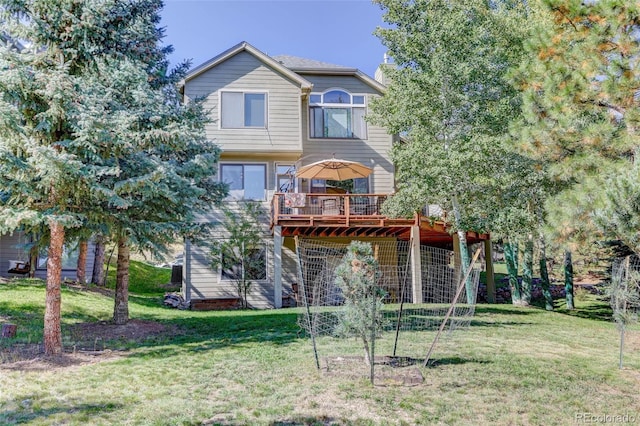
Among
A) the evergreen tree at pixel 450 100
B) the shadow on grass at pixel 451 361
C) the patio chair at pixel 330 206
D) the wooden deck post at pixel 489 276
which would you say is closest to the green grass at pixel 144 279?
the patio chair at pixel 330 206

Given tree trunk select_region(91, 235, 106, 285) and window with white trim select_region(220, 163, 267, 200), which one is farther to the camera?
tree trunk select_region(91, 235, 106, 285)

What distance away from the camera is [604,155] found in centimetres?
727

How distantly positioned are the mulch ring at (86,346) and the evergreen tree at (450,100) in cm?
710

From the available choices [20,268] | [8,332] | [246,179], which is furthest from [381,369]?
[20,268]

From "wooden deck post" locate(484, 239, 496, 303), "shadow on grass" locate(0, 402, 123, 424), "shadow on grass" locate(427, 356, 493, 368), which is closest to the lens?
"shadow on grass" locate(0, 402, 123, 424)

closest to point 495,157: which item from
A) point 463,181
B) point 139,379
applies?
point 463,181

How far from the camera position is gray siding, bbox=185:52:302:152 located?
48.1 ft

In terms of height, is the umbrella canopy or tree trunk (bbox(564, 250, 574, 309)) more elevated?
the umbrella canopy

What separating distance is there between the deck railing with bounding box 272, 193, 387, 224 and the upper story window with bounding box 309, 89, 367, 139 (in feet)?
8.27

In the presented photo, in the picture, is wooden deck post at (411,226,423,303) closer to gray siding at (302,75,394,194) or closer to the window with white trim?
gray siding at (302,75,394,194)

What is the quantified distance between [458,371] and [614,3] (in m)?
6.14

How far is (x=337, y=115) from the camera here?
15750mm

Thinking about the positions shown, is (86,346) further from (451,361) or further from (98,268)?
(98,268)

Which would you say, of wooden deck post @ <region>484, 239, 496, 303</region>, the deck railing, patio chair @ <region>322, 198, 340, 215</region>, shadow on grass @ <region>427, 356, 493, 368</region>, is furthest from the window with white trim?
shadow on grass @ <region>427, 356, 493, 368</region>
